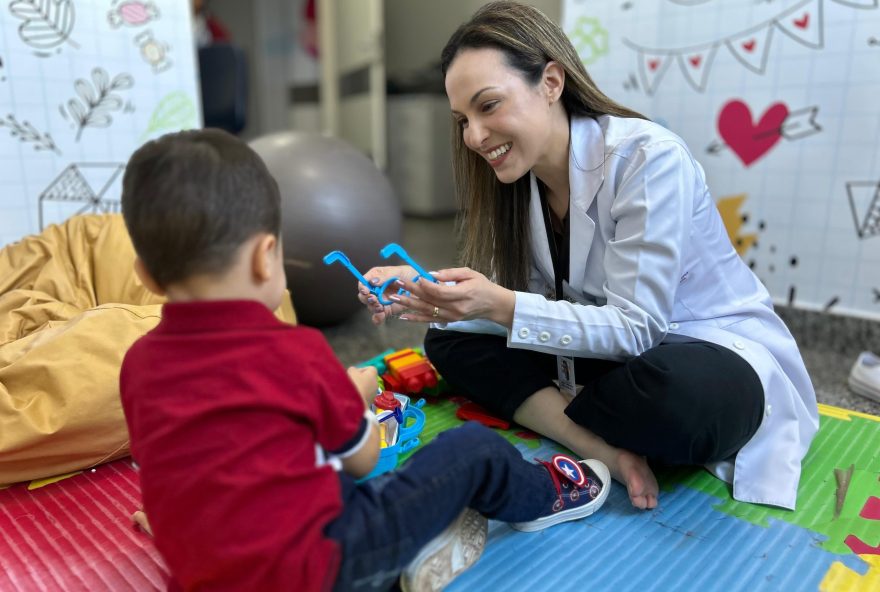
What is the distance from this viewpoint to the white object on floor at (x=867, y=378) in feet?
4.59

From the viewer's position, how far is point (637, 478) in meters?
0.96

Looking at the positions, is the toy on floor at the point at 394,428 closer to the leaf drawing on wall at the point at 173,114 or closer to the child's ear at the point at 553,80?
the child's ear at the point at 553,80

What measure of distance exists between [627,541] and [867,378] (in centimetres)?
88

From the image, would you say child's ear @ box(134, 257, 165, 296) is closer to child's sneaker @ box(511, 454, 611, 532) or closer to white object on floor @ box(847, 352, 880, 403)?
A: child's sneaker @ box(511, 454, 611, 532)

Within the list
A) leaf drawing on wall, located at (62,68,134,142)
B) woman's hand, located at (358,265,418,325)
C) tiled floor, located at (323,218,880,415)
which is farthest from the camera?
leaf drawing on wall, located at (62,68,134,142)

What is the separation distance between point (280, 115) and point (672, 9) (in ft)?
12.3

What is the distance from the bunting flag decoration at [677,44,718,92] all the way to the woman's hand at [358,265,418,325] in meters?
1.22

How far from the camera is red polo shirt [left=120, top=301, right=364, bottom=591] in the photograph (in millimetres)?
568

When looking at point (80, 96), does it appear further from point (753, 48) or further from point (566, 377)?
point (753, 48)

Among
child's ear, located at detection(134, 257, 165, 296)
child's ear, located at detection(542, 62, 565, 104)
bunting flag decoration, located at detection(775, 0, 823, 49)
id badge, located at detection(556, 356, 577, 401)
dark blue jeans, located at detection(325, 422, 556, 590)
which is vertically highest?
bunting flag decoration, located at detection(775, 0, 823, 49)

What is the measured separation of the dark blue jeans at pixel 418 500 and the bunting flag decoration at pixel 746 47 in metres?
1.41

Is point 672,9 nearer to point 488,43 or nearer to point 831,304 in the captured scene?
point 831,304

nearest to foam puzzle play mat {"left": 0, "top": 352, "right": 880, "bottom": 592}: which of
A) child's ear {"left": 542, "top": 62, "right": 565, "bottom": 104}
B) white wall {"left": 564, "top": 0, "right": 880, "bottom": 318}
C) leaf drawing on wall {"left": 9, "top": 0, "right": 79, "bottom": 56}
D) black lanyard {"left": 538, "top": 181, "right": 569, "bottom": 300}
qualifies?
black lanyard {"left": 538, "top": 181, "right": 569, "bottom": 300}

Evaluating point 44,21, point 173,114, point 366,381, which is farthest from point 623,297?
point 44,21
